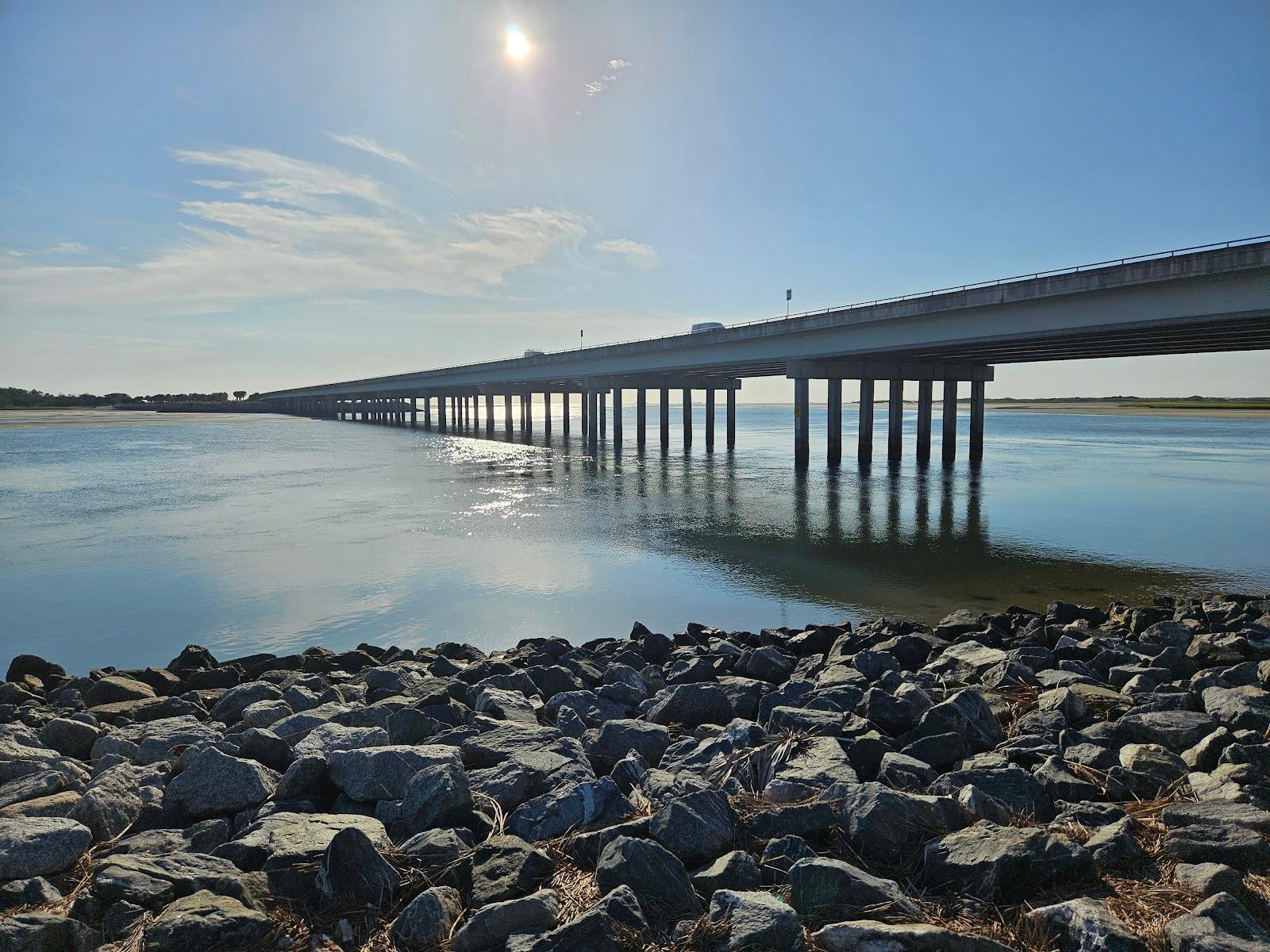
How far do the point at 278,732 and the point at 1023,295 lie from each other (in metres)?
30.7

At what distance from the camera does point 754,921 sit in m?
3.75

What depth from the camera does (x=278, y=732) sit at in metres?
6.92

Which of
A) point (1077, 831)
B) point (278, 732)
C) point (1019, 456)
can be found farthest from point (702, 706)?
point (1019, 456)

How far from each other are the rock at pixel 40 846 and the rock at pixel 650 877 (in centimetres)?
336

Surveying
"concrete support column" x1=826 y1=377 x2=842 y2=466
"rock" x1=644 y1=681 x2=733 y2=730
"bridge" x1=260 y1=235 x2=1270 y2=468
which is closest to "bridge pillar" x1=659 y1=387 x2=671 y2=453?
"bridge" x1=260 y1=235 x2=1270 y2=468

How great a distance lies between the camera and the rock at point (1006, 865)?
13.2ft

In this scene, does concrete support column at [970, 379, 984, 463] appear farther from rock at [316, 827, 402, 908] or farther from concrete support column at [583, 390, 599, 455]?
rock at [316, 827, 402, 908]

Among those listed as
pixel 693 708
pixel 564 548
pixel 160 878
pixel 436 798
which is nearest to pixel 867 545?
pixel 564 548

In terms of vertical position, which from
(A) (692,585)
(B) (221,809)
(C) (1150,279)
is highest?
(C) (1150,279)

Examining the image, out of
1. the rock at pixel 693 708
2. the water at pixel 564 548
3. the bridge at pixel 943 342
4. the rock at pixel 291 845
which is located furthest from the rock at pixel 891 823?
the bridge at pixel 943 342

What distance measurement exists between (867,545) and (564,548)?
8.81 metres

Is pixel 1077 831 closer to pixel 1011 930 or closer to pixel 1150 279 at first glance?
pixel 1011 930

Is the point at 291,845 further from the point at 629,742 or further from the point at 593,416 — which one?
the point at 593,416

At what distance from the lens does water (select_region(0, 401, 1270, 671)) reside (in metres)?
14.5
